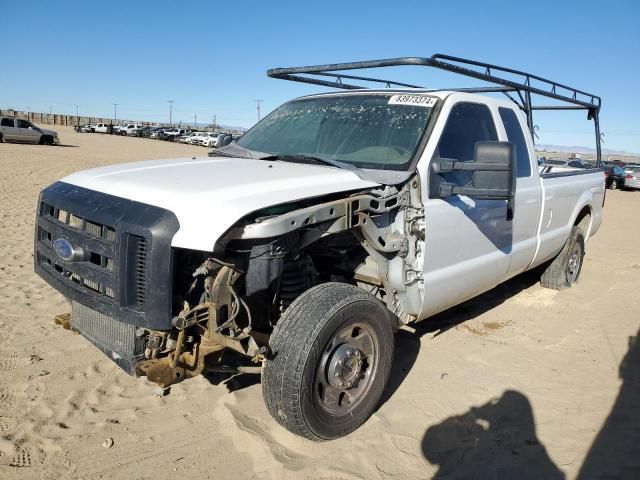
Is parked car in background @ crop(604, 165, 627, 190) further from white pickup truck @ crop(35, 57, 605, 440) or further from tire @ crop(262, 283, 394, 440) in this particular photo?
tire @ crop(262, 283, 394, 440)

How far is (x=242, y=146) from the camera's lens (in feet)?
14.4

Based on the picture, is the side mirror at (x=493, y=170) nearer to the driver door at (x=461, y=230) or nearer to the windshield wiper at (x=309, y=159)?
the driver door at (x=461, y=230)

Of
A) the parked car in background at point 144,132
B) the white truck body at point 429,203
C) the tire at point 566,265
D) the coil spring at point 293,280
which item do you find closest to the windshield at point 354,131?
the white truck body at point 429,203

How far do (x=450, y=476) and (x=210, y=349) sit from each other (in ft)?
4.89

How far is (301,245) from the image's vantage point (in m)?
2.93

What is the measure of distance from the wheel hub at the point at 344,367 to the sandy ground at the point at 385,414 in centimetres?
38

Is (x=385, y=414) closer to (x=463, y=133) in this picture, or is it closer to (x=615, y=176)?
(x=463, y=133)

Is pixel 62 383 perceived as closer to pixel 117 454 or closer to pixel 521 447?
pixel 117 454

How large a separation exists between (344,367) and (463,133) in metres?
2.04

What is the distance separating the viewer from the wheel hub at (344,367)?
300 centimetres

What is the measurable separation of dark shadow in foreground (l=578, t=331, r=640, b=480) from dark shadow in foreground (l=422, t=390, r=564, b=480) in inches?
9.9

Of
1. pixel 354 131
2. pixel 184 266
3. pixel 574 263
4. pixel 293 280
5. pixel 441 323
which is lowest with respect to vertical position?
pixel 441 323

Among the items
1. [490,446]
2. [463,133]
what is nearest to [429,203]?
[463,133]

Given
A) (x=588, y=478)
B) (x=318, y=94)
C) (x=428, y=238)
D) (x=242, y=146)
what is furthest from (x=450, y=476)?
(x=318, y=94)
